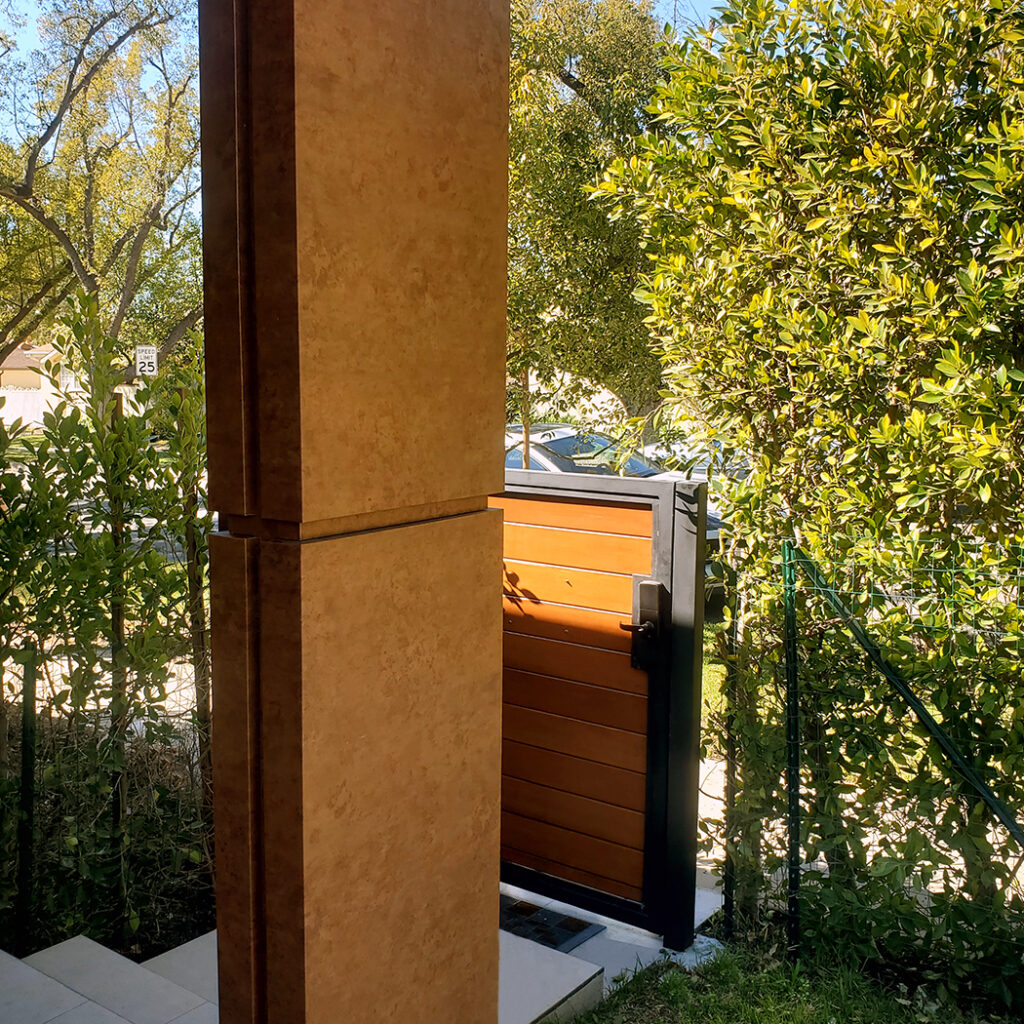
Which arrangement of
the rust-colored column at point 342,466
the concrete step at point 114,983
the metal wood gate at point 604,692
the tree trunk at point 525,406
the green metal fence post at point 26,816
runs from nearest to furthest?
the rust-colored column at point 342,466 → the concrete step at point 114,983 → the green metal fence post at point 26,816 → the metal wood gate at point 604,692 → the tree trunk at point 525,406

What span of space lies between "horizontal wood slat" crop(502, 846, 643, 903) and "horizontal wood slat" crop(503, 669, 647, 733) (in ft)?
1.98

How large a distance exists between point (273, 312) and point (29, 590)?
224 cm

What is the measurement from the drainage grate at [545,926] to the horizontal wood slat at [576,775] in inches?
18.6

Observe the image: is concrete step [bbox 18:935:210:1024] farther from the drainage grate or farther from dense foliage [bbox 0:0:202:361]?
dense foliage [bbox 0:0:202:361]

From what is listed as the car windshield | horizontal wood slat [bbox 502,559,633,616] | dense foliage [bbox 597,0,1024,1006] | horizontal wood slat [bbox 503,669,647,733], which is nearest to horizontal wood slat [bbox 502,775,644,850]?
horizontal wood slat [bbox 503,669,647,733]

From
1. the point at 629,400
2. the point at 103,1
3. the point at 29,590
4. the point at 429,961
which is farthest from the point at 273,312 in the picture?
the point at 103,1

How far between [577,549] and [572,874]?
1.30 metres

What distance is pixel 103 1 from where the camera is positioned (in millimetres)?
10414

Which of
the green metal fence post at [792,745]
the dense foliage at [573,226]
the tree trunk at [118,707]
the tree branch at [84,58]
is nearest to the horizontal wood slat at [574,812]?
the green metal fence post at [792,745]

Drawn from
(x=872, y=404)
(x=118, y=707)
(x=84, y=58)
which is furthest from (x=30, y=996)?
(x=84, y=58)

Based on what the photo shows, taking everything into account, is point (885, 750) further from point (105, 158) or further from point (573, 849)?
point (105, 158)

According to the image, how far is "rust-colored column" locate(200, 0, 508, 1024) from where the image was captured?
142cm

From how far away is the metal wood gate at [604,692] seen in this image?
3.52 metres

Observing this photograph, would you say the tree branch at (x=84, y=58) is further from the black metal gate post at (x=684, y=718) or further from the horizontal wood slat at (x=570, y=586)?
the black metal gate post at (x=684, y=718)
